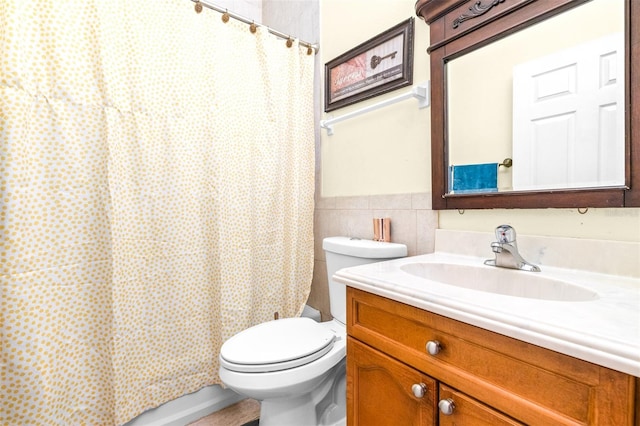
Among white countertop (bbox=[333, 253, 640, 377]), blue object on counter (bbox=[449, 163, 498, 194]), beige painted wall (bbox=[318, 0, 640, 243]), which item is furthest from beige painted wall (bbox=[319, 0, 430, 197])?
white countertop (bbox=[333, 253, 640, 377])

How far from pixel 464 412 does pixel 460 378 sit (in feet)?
0.22

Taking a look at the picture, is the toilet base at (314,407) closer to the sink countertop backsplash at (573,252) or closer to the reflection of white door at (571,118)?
the sink countertop backsplash at (573,252)

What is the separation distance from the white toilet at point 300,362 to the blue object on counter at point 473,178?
1.06 feet

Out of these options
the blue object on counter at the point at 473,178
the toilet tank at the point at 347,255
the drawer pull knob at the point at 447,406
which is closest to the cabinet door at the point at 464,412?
the drawer pull knob at the point at 447,406

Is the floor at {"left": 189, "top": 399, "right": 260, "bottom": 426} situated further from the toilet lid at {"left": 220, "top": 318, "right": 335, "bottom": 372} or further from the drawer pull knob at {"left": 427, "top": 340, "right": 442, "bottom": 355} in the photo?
the drawer pull knob at {"left": 427, "top": 340, "right": 442, "bottom": 355}

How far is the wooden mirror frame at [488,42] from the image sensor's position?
0.75 metres

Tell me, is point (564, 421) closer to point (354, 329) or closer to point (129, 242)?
point (354, 329)

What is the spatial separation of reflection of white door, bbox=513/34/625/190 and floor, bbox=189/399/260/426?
151cm

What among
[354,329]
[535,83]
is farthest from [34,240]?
[535,83]

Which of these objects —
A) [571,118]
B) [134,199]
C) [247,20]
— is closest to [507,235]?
[571,118]

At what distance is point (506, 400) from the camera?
554 millimetres

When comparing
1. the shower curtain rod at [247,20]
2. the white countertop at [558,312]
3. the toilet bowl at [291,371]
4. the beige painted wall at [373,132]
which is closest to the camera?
the white countertop at [558,312]

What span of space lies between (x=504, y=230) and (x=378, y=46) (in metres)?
1.04

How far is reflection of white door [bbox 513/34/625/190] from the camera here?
788 mm
